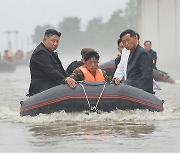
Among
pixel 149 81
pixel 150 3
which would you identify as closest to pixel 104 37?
pixel 150 3

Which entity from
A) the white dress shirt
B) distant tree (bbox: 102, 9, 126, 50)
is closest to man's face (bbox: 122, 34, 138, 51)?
the white dress shirt

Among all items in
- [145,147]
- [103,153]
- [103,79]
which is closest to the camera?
[103,153]

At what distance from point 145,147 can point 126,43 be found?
481 cm

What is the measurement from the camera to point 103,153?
776 centimetres

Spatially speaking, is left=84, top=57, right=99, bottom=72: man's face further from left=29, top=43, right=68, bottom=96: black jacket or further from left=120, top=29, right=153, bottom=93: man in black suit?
left=120, top=29, right=153, bottom=93: man in black suit

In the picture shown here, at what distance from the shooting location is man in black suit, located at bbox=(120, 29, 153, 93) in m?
12.9

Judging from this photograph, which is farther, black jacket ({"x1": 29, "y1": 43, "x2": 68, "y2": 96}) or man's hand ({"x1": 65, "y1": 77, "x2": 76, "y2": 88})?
black jacket ({"x1": 29, "y1": 43, "x2": 68, "y2": 96})

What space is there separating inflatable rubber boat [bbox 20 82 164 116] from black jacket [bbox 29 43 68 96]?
1.97 feet

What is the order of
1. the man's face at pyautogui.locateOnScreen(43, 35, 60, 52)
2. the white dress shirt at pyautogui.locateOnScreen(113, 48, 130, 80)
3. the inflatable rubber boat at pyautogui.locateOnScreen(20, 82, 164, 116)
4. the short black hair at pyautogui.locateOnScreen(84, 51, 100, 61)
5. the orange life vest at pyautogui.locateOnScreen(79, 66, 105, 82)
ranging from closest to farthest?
1. the inflatable rubber boat at pyautogui.locateOnScreen(20, 82, 164, 116)
2. the short black hair at pyautogui.locateOnScreen(84, 51, 100, 61)
3. the orange life vest at pyautogui.locateOnScreen(79, 66, 105, 82)
4. the man's face at pyautogui.locateOnScreen(43, 35, 60, 52)
5. the white dress shirt at pyautogui.locateOnScreen(113, 48, 130, 80)

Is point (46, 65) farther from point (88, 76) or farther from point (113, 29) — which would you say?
point (113, 29)

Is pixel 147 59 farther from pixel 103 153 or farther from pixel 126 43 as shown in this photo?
pixel 103 153

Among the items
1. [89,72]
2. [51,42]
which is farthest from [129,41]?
[51,42]

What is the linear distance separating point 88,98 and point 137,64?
1513 millimetres

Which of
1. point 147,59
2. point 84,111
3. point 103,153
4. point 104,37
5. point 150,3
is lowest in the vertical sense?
point 103,153
